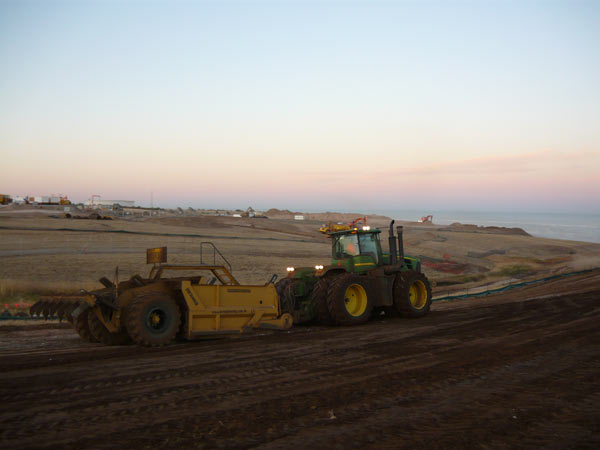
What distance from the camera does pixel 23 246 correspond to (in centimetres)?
2981

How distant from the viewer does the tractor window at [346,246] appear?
523 inches

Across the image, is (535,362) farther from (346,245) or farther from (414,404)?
(346,245)

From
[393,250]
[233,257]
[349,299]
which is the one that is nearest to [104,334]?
[349,299]

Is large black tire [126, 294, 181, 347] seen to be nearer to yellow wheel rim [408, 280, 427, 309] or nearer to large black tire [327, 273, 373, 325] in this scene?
large black tire [327, 273, 373, 325]

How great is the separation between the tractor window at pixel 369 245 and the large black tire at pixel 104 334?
20.7ft

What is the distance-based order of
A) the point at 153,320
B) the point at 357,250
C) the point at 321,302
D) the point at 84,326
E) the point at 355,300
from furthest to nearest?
the point at 357,250 → the point at 355,300 → the point at 321,302 → the point at 84,326 → the point at 153,320

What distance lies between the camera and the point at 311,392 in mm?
6793

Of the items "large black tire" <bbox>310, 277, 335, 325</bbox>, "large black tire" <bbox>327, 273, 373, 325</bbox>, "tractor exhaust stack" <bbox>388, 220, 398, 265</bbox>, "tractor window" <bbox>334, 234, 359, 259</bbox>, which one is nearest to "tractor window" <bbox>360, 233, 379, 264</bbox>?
"tractor window" <bbox>334, 234, 359, 259</bbox>

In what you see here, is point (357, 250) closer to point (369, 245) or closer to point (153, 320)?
A: point (369, 245)

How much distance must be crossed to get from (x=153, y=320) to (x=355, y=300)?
5266 millimetres

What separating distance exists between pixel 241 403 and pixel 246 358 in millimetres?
2265

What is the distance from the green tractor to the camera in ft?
39.7

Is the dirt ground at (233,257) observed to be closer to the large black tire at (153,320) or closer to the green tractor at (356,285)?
the green tractor at (356,285)

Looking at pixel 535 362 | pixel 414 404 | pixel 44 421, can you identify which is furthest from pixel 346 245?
pixel 44 421
